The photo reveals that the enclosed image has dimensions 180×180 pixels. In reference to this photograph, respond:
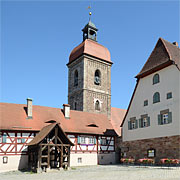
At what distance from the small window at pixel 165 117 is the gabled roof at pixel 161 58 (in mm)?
4236

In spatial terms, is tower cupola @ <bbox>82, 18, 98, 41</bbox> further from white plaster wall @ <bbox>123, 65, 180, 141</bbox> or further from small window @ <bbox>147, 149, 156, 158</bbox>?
small window @ <bbox>147, 149, 156, 158</bbox>

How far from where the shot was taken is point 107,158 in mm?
29172

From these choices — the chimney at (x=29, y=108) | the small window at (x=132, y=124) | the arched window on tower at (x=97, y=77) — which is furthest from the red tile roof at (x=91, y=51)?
the small window at (x=132, y=124)

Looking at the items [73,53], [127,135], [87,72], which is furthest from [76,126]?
[73,53]

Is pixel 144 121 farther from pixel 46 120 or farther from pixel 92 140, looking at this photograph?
pixel 46 120

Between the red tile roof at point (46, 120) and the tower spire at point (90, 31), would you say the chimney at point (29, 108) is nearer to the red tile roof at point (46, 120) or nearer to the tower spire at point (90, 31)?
the red tile roof at point (46, 120)

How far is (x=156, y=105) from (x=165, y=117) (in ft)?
5.08

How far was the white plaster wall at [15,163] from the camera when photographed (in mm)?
22734

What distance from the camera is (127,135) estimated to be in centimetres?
2756

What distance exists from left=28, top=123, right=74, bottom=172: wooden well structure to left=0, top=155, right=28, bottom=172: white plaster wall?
0.68 m

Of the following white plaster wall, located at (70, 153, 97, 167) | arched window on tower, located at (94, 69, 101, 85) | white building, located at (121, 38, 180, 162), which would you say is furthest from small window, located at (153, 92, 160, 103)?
arched window on tower, located at (94, 69, 101, 85)

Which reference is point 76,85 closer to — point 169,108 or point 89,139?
point 89,139

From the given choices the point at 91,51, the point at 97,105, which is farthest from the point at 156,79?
the point at 91,51

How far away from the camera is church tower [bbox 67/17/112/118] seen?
41325 millimetres
